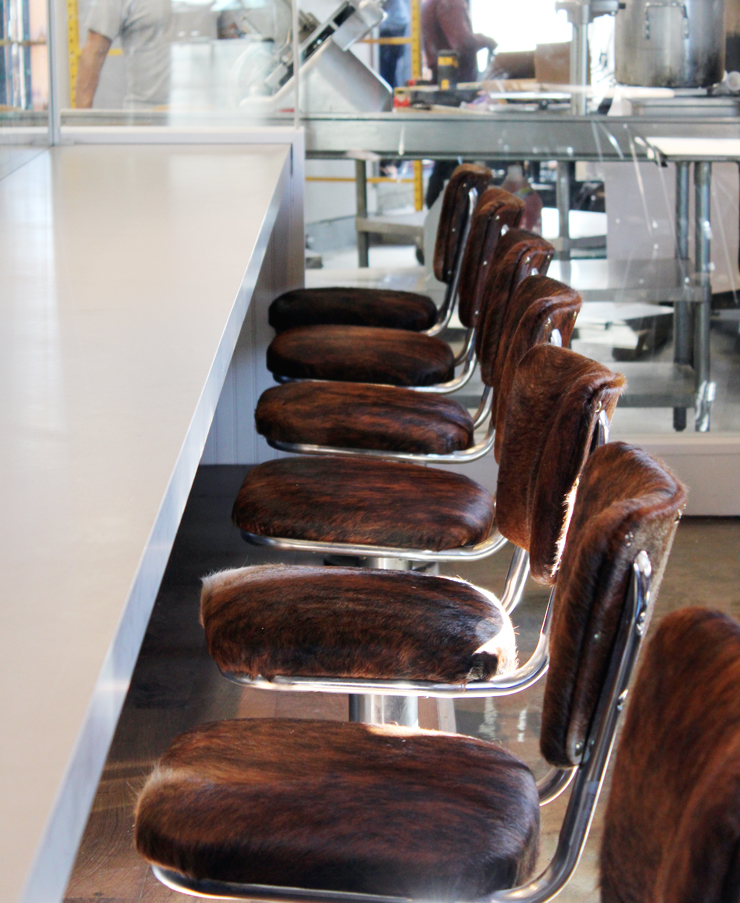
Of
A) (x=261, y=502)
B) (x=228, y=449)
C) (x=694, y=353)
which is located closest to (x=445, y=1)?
(x=694, y=353)

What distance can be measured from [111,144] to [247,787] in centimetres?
229

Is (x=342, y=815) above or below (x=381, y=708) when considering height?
above

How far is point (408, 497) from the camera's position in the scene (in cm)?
133

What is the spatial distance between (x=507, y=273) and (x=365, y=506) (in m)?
0.43

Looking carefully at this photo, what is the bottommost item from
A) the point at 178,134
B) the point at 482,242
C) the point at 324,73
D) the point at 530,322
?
the point at 530,322

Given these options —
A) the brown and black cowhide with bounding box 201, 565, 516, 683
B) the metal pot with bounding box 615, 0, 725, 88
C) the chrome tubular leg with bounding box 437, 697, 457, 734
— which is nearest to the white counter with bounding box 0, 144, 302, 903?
the brown and black cowhide with bounding box 201, 565, 516, 683

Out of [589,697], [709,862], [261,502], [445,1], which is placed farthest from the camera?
[445,1]

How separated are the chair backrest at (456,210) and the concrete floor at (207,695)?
0.71m

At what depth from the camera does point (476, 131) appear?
2.65 meters

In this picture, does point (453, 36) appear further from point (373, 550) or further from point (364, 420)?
point (373, 550)

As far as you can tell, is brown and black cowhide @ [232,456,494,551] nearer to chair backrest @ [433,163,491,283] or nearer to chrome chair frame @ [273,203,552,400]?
chrome chair frame @ [273,203,552,400]

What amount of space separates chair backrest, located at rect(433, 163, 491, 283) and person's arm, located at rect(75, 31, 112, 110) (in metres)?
1.07

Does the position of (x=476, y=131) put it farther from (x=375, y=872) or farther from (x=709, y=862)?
(x=709, y=862)

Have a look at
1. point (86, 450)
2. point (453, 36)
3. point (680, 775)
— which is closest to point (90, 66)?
point (453, 36)
